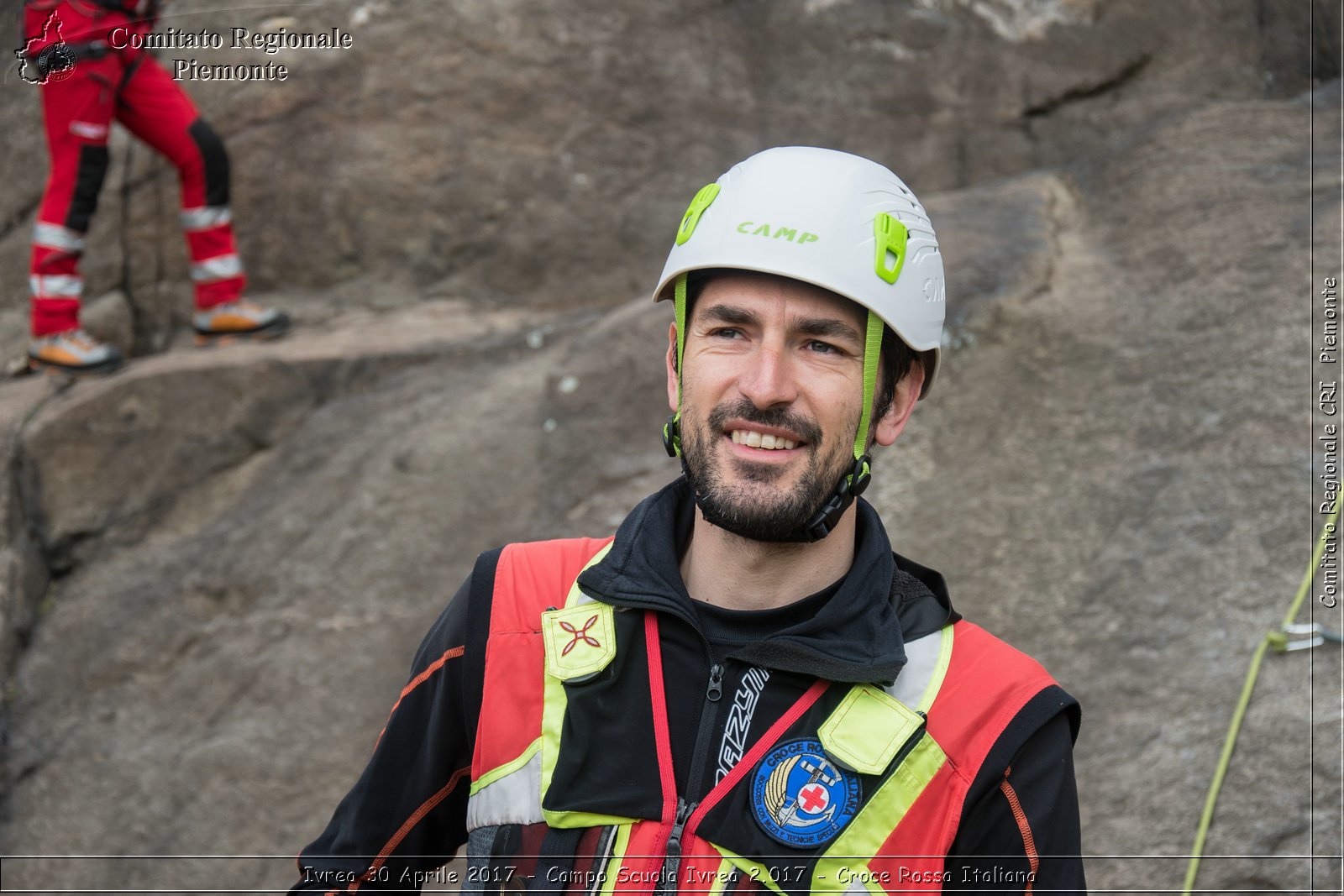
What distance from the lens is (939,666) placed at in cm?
207

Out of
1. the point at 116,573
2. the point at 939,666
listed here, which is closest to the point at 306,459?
the point at 116,573

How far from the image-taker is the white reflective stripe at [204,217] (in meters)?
5.89

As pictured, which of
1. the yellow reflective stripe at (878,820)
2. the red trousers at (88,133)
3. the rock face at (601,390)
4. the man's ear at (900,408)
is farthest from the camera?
the red trousers at (88,133)

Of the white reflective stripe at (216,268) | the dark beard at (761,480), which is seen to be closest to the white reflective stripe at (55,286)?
the white reflective stripe at (216,268)

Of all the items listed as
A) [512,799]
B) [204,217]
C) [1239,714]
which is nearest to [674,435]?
[512,799]

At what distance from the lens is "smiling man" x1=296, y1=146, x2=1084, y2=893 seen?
195 cm

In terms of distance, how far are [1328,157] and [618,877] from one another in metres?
5.06

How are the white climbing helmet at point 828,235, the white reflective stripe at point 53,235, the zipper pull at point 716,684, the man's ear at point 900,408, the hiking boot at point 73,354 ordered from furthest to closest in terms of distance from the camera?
1. the hiking boot at point 73,354
2. the white reflective stripe at point 53,235
3. the man's ear at point 900,408
4. the white climbing helmet at point 828,235
5. the zipper pull at point 716,684

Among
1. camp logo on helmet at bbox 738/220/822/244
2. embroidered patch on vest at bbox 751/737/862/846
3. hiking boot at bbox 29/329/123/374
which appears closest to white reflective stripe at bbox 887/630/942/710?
embroidered patch on vest at bbox 751/737/862/846

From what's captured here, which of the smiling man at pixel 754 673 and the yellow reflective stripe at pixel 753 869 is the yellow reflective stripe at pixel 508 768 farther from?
the yellow reflective stripe at pixel 753 869

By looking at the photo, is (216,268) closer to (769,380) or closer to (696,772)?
(769,380)

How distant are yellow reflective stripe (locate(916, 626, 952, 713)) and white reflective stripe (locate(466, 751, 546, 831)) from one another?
26.6 inches

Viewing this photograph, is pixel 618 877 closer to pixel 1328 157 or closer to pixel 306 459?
pixel 306 459

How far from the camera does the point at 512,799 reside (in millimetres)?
2062
